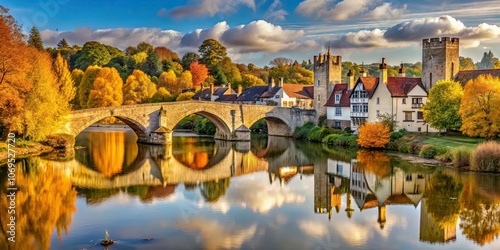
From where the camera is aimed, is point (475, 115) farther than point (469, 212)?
Yes

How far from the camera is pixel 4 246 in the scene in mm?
13891

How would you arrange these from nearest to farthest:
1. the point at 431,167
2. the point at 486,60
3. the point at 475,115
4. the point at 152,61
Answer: the point at 431,167 < the point at 475,115 < the point at 152,61 < the point at 486,60

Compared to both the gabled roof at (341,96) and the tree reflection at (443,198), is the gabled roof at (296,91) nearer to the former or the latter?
the gabled roof at (341,96)

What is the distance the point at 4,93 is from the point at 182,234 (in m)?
18.8

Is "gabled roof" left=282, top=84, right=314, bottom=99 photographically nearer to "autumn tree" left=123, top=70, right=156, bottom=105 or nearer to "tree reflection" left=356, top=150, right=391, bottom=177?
"autumn tree" left=123, top=70, right=156, bottom=105

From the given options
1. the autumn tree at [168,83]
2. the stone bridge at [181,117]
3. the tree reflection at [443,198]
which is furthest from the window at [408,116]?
the autumn tree at [168,83]

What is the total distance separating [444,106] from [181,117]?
2089cm

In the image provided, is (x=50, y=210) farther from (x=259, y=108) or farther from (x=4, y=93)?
(x=259, y=108)

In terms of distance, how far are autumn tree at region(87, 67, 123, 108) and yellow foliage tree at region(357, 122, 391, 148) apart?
31.9 meters

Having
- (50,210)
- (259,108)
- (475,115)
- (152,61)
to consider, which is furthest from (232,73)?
(50,210)

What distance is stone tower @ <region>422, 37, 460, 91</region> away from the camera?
4022 cm

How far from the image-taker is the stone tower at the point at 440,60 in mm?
40219

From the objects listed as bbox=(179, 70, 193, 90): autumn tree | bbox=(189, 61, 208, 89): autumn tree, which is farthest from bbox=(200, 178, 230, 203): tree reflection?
bbox=(189, 61, 208, 89): autumn tree

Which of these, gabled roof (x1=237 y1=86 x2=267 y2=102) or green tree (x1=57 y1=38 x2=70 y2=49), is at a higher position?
green tree (x1=57 y1=38 x2=70 y2=49)
